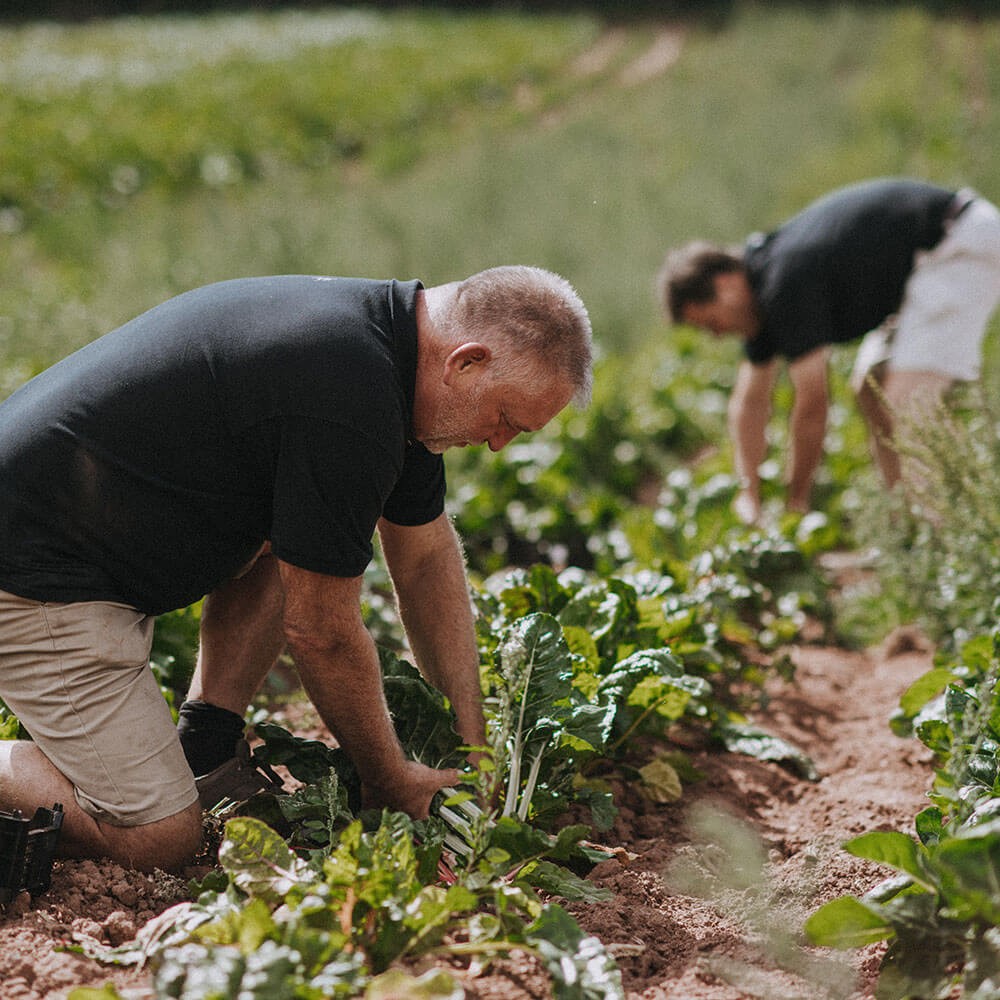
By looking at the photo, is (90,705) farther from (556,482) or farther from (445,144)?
(445,144)

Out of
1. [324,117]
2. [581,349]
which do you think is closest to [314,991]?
[581,349]

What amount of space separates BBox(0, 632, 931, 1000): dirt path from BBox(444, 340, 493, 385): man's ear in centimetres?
107

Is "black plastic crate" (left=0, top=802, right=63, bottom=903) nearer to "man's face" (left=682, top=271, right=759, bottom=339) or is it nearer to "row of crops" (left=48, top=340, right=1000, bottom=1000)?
"row of crops" (left=48, top=340, right=1000, bottom=1000)

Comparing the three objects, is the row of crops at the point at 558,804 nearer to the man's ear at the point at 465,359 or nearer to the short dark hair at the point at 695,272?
the man's ear at the point at 465,359

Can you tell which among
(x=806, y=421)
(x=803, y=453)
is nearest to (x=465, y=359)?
(x=806, y=421)

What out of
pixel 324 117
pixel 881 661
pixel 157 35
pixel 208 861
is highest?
pixel 157 35

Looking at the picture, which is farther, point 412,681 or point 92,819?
point 412,681

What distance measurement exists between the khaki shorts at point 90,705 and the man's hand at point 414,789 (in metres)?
0.45

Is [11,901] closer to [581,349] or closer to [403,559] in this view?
[403,559]

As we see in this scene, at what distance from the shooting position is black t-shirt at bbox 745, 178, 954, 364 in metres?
5.16

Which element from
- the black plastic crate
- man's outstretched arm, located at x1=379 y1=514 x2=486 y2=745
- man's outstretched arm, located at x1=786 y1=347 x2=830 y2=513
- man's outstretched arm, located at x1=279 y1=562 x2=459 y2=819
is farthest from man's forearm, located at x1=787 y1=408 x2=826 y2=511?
the black plastic crate

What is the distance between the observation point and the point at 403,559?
3.09 m

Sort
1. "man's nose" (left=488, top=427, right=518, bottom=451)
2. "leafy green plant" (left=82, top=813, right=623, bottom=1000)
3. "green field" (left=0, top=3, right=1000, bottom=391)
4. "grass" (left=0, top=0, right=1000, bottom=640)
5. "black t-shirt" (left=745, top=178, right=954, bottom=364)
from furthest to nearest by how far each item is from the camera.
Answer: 1. "green field" (left=0, top=3, right=1000, bottom=391)
2. "grass" (left=0, top=0, right=1000, bottom=640)
3. "black t-shirt" (left=745, top=178, right=954, bottom=364)
4. "man's nose" (left=488, top=427, right=518, bottom=451)
5. "leafy green plant" (left=82, top=813, right=623, bottom=1000)

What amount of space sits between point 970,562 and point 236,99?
643 inches
